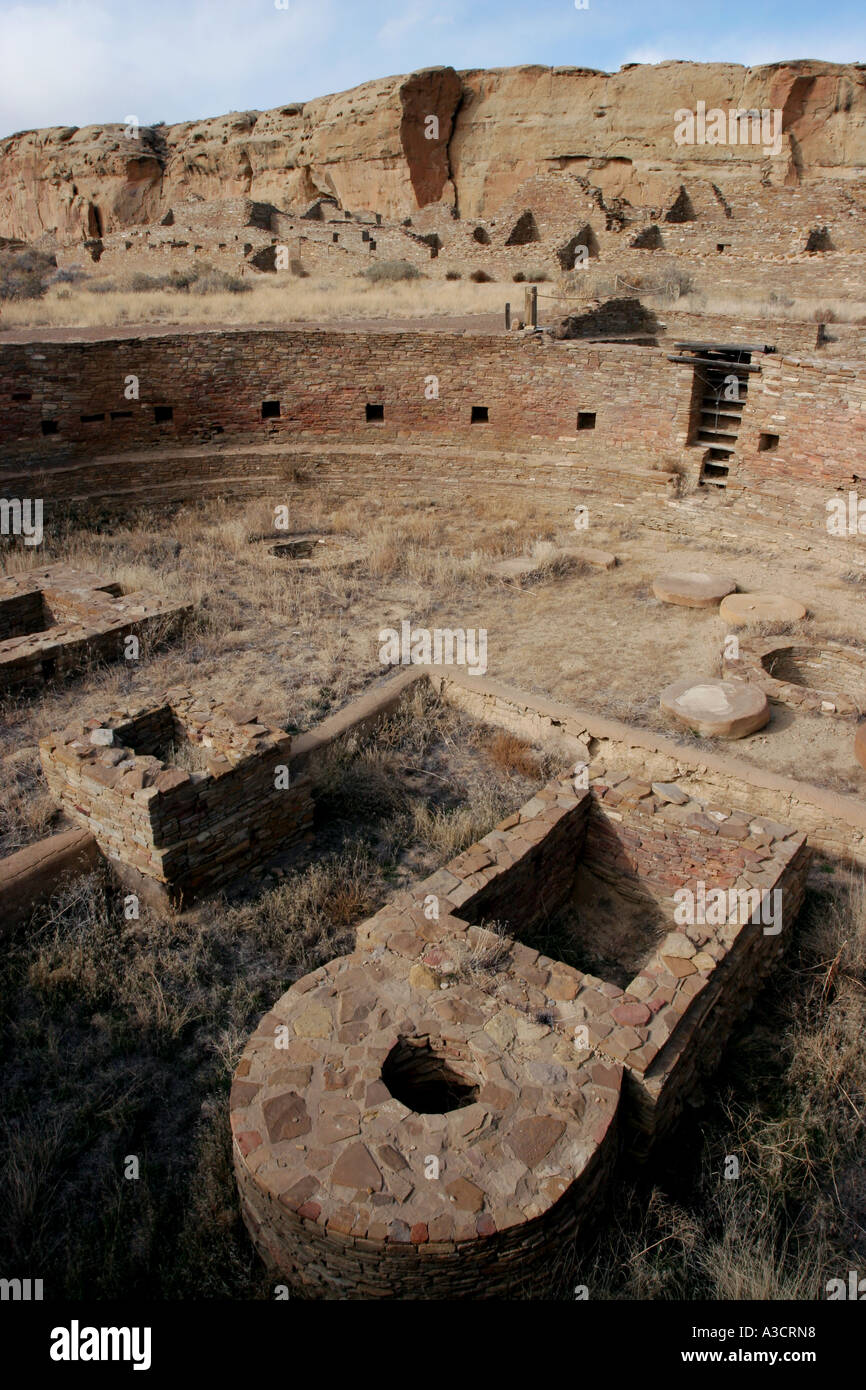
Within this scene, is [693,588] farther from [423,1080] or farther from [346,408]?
[423,1080]

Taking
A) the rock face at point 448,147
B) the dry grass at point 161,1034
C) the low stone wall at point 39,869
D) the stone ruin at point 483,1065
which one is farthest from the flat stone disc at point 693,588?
the rock face at point 448,147

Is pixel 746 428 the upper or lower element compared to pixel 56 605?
upper

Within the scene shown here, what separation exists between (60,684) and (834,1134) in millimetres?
7206

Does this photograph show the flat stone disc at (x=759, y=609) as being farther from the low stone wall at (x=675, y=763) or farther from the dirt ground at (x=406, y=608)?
the low stone wall at (x=675, y=763)

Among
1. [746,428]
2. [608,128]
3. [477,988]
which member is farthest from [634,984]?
[608,128]

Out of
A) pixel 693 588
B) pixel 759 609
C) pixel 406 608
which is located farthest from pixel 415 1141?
pixel 693 588

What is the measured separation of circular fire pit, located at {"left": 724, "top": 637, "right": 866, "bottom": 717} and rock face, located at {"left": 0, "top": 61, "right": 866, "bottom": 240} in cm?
1897

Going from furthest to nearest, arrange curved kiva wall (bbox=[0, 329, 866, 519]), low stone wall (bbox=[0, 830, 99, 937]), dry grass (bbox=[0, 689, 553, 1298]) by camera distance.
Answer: curved kiva wall (bbox=[0, 329, 866, 519]) → low stone wall (bbox=[0, 830, 99, 937]) → dry grass (bbox=[0, 689, 553, 1298])

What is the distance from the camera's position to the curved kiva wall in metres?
12.0

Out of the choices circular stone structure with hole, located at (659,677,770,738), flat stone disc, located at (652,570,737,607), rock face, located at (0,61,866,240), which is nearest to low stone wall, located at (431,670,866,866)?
circular stone structure with hole, located at (659,677,770,738)

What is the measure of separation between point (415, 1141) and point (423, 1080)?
690 millimetres

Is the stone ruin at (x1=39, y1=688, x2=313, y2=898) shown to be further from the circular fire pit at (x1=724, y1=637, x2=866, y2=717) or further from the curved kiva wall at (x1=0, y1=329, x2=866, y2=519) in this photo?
the curved kiva wall at (x1=0, y1=329, x2=866, y2=519)
